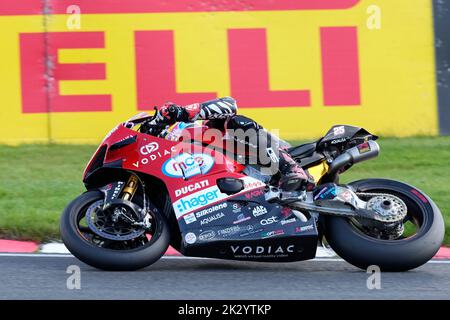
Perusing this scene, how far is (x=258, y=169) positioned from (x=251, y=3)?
520 cm

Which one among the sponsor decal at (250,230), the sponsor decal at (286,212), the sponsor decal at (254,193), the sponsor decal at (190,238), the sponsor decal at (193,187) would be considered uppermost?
the sponsor decal at (193,187)

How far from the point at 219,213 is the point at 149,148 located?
685 mm

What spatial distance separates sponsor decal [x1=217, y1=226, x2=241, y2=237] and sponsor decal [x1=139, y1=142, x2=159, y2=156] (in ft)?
2.48

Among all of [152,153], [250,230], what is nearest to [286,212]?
[250,230]

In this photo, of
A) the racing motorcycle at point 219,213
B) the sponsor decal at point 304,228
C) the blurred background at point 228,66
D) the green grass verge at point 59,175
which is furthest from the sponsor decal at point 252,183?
the blurred background at point 228,66

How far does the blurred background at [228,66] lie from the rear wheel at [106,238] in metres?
4.75

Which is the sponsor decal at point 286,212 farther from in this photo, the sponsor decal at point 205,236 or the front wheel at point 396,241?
the sponsor decal at point 205,236

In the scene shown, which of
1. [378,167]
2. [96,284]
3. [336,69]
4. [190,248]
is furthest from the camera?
[336,69]

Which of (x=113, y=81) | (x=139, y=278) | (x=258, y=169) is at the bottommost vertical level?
(x=139, y=278)

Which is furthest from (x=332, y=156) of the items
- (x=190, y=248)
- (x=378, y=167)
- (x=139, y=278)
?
(x=378, y=167)

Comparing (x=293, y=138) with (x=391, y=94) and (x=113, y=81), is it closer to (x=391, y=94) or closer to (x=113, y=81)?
(x=391, y=94)

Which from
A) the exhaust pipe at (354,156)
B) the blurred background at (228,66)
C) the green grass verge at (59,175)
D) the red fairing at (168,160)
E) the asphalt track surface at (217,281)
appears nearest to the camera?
the asphalt track surface at (217,281)

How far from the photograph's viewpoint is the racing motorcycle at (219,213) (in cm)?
595

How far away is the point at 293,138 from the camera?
10992mm
